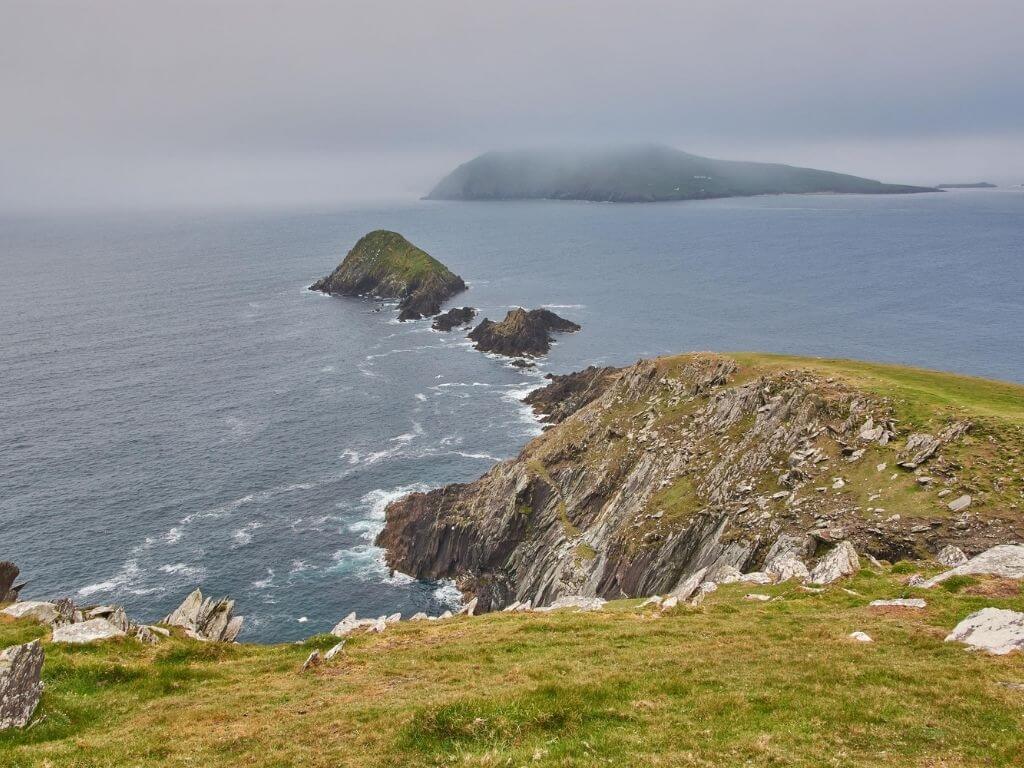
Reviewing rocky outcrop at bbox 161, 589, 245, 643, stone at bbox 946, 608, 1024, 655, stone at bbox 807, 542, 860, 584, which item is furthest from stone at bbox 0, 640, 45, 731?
stone at bbox 807, 542, 860, 584

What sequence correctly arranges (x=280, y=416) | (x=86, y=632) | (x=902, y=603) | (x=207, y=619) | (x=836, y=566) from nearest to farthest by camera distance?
(x=902, y=603) → (x=86, y=632) → (x=836, y=566) → (x=207, y=619) → (x=280, y=416)

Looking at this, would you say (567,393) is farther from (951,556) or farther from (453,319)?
(951,556)

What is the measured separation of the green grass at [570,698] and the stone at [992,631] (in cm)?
71

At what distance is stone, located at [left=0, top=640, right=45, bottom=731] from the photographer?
69.5 ft

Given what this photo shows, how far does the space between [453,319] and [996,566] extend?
514 feet

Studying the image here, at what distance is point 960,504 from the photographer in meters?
42.0

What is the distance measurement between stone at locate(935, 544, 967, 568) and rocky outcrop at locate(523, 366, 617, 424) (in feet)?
228

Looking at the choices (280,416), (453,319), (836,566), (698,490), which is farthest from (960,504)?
(453,319)

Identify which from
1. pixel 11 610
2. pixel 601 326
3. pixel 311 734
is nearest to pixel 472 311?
pixel 601 326

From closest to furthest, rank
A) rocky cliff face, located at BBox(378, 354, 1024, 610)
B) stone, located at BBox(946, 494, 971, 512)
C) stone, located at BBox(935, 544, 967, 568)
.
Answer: stone, located at BBox(935, 544, 967, 568) → stone, located at BBox(946, 494, 971, 512) → rocky cliff face, located at BBox(378, 354, 1024, 610)

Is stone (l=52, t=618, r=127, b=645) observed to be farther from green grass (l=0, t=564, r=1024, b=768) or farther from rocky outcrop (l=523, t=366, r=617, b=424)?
rocky outcrop (l=523, t=366, r=617, b=424)

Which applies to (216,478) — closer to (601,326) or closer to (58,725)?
(58,725)

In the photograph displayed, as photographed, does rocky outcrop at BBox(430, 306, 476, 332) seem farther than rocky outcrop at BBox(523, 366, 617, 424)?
Yes

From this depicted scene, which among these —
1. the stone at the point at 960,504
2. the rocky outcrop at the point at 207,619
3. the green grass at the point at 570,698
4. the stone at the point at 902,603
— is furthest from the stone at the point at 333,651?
the stone at the point at 960,504
